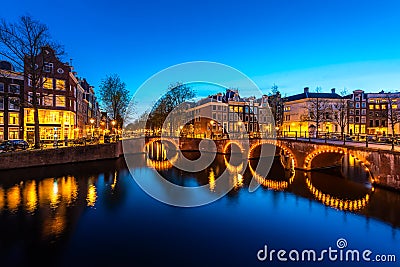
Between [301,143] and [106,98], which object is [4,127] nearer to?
[106,98]

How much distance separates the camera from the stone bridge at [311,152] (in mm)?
20073

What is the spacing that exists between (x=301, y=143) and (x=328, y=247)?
19813 mm

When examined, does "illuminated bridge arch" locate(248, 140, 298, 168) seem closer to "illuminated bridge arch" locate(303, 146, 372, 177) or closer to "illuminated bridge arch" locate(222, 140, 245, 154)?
"illuminated bridge arch" locate(303, 146, 372, 177)

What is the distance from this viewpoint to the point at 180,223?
15.3 metres

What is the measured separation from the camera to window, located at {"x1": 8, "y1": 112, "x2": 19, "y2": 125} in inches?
1703

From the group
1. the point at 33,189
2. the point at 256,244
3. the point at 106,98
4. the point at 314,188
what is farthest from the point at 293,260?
the point at 106,98

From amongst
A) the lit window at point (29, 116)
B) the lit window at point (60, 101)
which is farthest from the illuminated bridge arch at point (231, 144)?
the lit window at point (29, 116)

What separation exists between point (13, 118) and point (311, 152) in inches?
1842

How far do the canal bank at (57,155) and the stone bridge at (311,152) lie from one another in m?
8.53

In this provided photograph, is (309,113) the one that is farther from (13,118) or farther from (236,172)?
(13,118)

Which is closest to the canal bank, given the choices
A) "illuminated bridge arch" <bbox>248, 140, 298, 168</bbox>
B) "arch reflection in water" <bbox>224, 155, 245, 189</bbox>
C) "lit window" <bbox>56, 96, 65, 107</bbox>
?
"lit window" <bbox>56, 96, 65, 107</bbox>

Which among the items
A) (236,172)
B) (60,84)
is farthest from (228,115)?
(60,84)

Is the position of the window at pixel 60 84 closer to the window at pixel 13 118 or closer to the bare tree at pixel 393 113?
the window at pixel 13 118

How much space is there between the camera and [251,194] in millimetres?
21828
